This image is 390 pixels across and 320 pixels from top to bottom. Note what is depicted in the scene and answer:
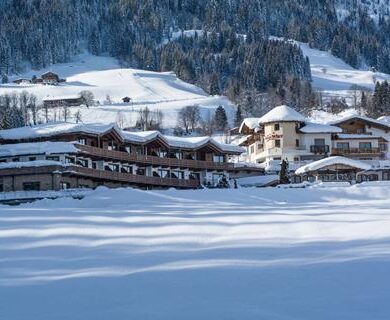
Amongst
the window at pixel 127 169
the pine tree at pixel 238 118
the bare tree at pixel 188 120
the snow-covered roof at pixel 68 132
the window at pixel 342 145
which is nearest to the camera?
the snow-covered roof at pixel 68 132

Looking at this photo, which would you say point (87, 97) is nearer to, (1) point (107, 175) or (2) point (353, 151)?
(2) point (353, 151)

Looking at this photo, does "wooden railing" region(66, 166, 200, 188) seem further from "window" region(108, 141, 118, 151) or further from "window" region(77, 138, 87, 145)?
"window" region(108, 141, 118, 151)

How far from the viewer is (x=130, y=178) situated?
55.0m

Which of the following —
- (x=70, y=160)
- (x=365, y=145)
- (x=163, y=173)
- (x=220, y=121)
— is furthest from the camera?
(x=220, y=121)

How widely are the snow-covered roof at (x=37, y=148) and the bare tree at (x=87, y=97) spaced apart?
81.8 metres

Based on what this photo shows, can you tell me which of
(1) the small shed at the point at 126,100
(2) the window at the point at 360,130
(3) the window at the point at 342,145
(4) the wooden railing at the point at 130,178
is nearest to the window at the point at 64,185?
(4) the wooden railing at the point at 130,178

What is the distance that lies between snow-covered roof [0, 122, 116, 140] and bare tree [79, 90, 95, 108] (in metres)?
78.4

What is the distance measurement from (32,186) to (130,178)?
30.0ft

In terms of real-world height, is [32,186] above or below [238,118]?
below

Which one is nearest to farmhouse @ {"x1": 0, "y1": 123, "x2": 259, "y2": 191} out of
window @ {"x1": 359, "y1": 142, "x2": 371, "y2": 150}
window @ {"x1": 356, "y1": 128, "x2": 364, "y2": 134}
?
window @ {"x1": 359, "y1": 142, "x2": 371, "y2": 150}

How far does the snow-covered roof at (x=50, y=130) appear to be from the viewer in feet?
171

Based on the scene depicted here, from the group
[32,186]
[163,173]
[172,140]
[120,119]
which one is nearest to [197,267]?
[32,186]

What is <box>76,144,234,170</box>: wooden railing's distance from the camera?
2056 inches

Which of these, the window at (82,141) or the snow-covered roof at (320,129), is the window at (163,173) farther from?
the snow-covered roof at (320,129)
